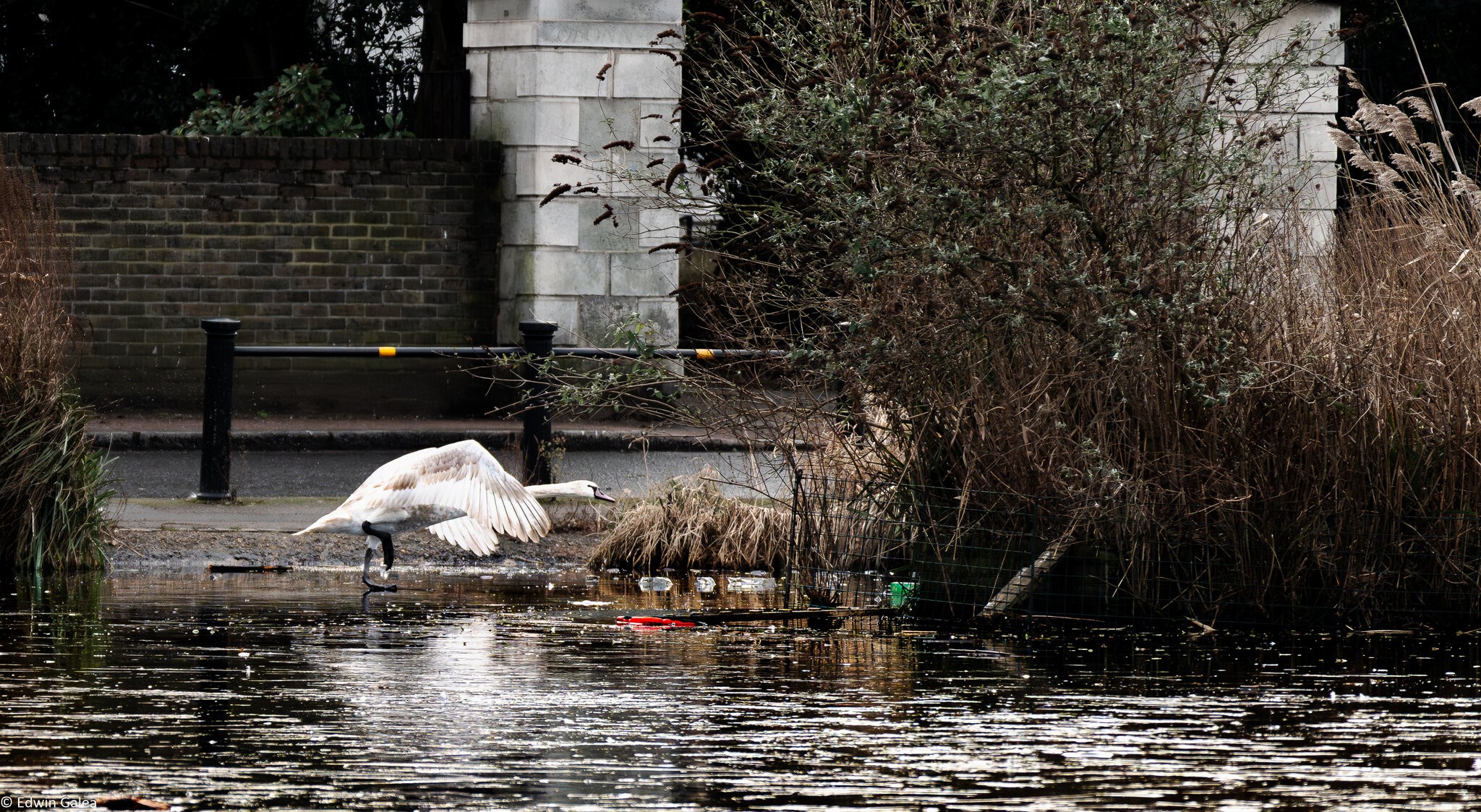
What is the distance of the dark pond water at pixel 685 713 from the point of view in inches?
226

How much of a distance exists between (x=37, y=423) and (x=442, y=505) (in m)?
2.02

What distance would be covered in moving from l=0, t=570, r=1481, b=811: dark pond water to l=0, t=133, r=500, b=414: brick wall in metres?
9.09

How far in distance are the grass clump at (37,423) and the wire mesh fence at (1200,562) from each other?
420cm

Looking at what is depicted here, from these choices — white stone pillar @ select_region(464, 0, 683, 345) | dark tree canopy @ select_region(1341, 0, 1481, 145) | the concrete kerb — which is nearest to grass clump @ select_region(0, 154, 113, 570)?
the concrete kerb

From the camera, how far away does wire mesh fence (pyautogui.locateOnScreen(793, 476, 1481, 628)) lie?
8.89 metres

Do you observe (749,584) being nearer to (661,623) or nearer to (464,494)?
(464,494)

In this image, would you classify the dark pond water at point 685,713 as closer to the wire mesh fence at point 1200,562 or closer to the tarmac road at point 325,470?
the wire mesh fence at point 1200,562

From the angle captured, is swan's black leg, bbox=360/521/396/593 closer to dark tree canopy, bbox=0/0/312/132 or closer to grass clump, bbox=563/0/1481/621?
grass clump, bbox=563/0/1481/621

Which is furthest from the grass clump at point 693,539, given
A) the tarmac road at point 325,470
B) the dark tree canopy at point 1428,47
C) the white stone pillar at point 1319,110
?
the dark tree canopy at point 1428,47

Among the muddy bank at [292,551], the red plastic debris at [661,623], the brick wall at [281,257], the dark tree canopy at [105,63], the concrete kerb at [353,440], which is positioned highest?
the dark tree canopy at [105,63]

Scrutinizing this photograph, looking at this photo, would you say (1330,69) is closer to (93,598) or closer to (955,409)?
(955,409)

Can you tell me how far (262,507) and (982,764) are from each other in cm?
727

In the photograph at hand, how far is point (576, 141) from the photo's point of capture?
60.7 feet

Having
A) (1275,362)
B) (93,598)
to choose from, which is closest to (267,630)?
(93,598)
